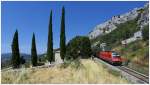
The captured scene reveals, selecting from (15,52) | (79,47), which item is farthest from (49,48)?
(79,47)

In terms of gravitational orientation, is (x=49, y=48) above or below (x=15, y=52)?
above

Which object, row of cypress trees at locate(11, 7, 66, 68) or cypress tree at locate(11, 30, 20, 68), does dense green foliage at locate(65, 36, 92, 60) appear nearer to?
row of cypress trees at locate(11, 7, 66, 68)

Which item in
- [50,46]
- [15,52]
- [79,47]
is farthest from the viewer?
[50,46]

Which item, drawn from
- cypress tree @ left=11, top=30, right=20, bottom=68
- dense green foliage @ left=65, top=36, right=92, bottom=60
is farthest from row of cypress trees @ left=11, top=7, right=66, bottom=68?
dense green foliage @ left=65, top=36, right=92, bottom=60

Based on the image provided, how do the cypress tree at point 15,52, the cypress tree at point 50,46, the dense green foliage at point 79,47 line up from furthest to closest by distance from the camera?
the cypress tree at point 50,46 < the cypress tree at point 15,52 < the dense green foliage at point 79,47

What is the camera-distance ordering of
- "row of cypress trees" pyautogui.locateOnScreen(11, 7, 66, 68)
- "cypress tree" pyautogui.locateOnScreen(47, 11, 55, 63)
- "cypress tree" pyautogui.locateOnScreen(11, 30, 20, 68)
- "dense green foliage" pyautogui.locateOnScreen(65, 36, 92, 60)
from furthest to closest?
"cypress tree" pyautogui.locateOnScreen(47, 11, 55, 63) → "row of cypress trees" pyautogui.locateOnScreen(11, 7, 66, 68) → "cypress tree" pyautogui.locateOnScreen(11, 30, 20, 68) → "dense green foliage" pyautogui.locateOnScreen(65, 36, 92, 60)

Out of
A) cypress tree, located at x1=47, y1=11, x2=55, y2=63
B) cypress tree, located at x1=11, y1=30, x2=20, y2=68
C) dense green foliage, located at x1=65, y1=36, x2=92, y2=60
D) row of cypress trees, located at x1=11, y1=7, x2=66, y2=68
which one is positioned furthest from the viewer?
cypress tree, located at x1=47, y1=11, x2=55, y2=63

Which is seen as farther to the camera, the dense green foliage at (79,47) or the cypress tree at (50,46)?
the cypress tree at (50,46)

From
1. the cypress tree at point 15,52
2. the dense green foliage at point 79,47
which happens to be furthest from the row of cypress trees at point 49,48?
the dense green foliage at point 79,47

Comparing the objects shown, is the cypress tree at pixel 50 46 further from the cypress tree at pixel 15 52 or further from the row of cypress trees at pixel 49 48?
the cypress tree at pixel 15 52

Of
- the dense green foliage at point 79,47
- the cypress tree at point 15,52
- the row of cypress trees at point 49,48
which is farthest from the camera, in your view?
the row of cypress trees at point 49,48

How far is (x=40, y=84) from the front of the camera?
9.91 m

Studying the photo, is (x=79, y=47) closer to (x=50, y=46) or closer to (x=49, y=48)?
(x=50, y=46)

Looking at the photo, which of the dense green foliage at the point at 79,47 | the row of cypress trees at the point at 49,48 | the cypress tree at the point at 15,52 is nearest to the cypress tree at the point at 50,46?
the row of cypress trees at the point at 49,48
